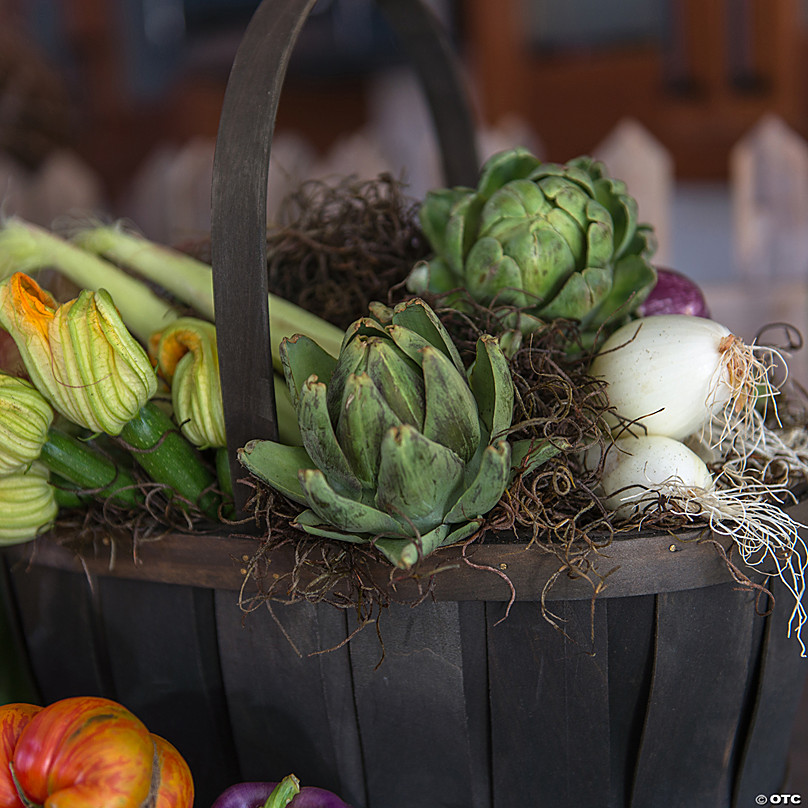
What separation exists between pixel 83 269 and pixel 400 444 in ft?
1.35

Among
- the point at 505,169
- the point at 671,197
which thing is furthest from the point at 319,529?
the point at 671,197

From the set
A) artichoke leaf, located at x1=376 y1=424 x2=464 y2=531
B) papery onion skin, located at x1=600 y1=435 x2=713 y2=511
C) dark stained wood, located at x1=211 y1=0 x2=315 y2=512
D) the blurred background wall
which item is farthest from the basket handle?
the blurred background wall

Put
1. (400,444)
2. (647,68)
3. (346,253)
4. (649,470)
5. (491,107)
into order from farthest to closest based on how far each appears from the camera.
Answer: (491,107)
(647,68)
(346,253)
(649,470)
(400,444)

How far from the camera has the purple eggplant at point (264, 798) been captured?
0.50 meters

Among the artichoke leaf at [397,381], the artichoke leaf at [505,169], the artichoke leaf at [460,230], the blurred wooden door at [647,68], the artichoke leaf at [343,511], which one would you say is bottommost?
the artichoke leaf at [343,511]

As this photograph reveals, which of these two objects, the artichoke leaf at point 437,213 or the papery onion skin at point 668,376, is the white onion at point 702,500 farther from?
the artichoke leaf at point 437,213

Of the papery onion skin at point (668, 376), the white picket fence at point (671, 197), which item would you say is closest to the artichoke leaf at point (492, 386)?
the papery onion skin at point (668, 376)

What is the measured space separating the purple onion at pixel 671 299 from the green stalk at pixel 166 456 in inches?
15.2

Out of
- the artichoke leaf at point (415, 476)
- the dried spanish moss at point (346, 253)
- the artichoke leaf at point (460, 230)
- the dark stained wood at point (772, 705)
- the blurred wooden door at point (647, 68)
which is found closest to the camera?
the artichoke leaf at point (415, 476)

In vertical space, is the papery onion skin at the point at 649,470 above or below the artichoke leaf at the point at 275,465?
below

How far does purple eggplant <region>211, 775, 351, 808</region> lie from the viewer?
0.50 m

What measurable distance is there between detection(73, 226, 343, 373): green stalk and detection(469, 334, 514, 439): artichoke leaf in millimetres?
160

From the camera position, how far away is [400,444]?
443 mm

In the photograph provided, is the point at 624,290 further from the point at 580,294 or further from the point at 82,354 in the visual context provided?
the point at 82,354
